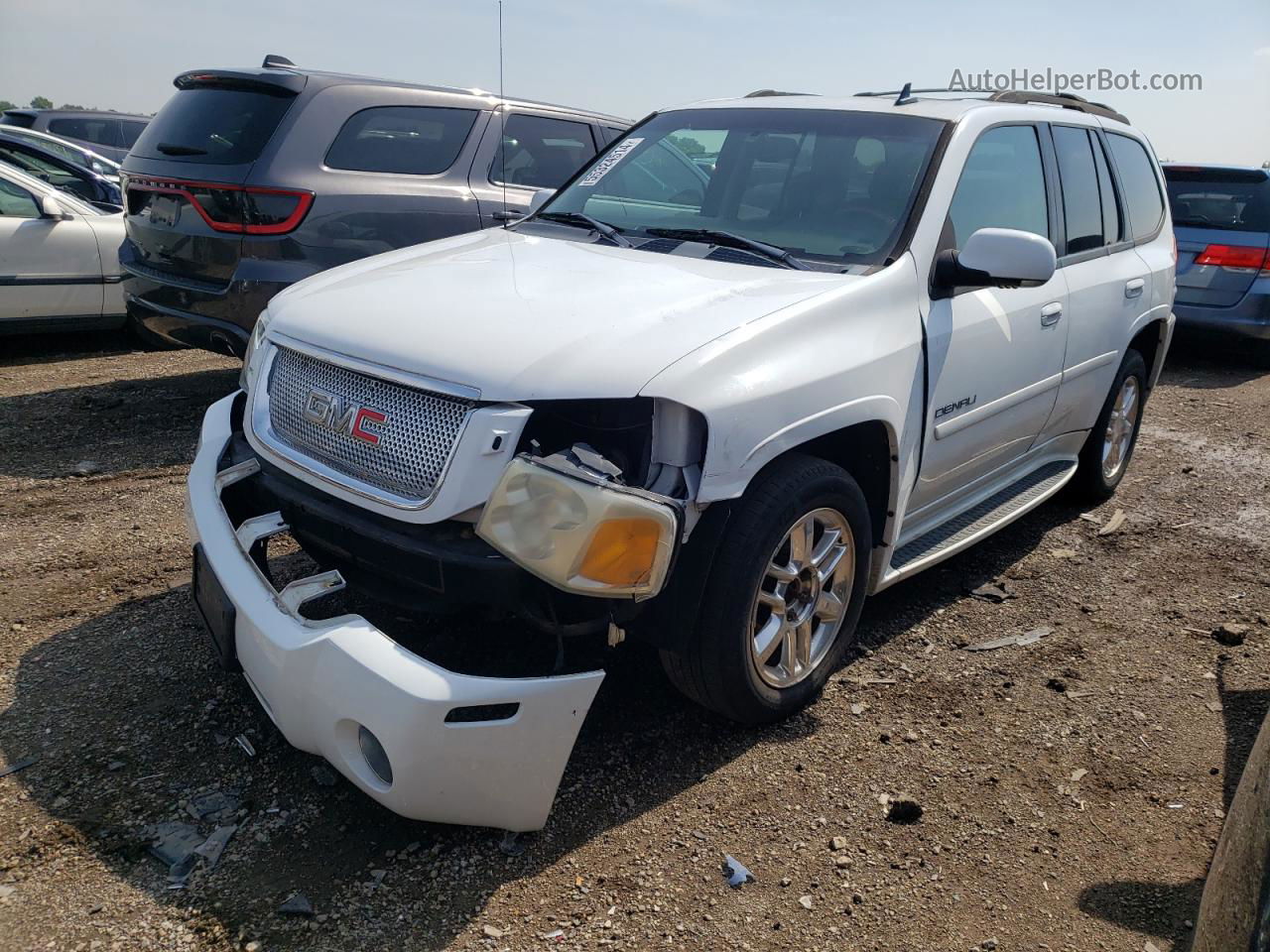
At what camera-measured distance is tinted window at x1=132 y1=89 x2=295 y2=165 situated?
5391mm

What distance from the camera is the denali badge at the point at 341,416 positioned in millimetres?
2646

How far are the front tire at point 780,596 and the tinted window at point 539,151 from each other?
12.7 feet

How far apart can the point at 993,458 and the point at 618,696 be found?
1820mm

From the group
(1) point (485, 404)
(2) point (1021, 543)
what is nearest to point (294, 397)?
(1) point (485, 404)

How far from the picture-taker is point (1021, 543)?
493 cm

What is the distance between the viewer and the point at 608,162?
4230mm

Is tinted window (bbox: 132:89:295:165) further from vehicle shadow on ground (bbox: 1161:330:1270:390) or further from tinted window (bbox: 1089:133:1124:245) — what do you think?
vehicle shadow on ground (bbox: 1161:330:1270:390)

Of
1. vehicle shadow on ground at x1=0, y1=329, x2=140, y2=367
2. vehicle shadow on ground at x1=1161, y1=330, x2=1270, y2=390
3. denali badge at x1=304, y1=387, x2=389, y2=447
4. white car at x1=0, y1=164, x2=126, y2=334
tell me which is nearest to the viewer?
denali badge at x1=304, y1=387, x2=389, y2=447

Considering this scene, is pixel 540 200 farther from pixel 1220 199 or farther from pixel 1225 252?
pixel 1220 199

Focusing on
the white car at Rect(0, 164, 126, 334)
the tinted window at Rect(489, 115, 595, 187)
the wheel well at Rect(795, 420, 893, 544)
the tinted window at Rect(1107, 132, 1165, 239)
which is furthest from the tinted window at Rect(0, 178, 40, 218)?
the tinted window at Rect(1107, 132, 1165, 239)

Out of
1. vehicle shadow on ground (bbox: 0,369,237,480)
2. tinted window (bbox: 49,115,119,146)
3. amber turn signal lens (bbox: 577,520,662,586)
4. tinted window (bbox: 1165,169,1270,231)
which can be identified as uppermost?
tinted window (bbox: 1165,169,1270,231)

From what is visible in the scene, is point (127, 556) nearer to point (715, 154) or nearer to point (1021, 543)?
point (715, 154)

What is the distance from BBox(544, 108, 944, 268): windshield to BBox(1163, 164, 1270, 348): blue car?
6.38 meters

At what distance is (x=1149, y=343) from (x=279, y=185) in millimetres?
4598
